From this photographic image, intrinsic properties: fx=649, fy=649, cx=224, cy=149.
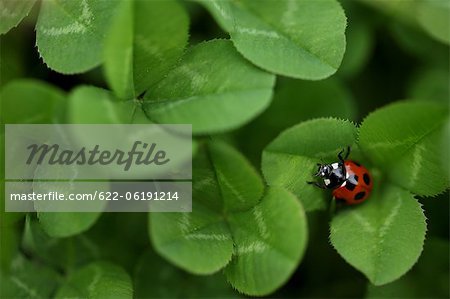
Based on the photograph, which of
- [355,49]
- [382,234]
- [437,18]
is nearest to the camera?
[382,234]

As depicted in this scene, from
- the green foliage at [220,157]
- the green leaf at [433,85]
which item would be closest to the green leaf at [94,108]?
the green foliage at [220,157]

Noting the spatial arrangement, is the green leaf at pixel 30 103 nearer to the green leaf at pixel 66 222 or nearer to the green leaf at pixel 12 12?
the green leaf at pixel 66 222

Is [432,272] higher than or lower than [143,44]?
lower

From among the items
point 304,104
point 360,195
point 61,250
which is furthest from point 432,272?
point 61,250

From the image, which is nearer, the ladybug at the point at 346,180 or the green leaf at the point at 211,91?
the green leaf at the point at 211,91

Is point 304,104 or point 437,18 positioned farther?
point 304,104

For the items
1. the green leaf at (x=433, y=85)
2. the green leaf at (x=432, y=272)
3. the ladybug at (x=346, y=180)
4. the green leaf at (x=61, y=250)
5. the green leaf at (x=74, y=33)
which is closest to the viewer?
the green leaf at (x=74, y=33)

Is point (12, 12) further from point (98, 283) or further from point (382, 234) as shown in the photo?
point (382, 234)

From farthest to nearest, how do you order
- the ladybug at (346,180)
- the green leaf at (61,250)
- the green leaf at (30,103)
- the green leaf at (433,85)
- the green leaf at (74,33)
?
the green leaf at (433,85) → the green leaf at (61,250) → the ladybug at (346,180) → the green leaf at (74,33) → the green leaf at (30,103)
